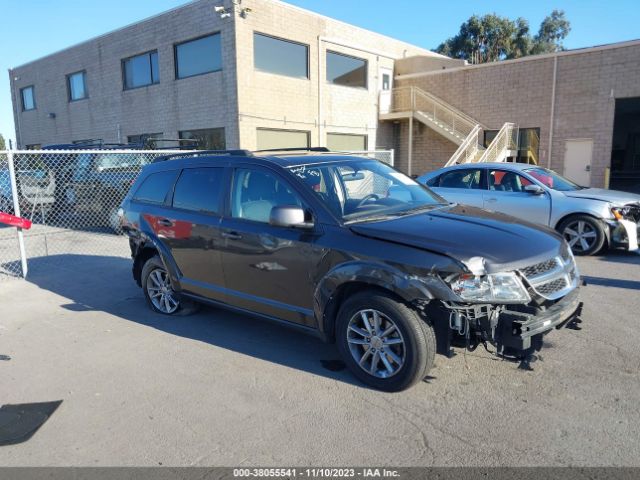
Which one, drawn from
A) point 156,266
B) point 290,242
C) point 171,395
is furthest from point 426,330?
point 156,266

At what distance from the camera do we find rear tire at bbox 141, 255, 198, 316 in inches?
216

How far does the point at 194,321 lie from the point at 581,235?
21.1 feet

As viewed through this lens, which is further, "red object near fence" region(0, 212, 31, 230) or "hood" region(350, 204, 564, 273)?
"red object near fence" region(0, 212, 31, 230)

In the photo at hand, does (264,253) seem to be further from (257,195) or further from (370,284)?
(370,284)

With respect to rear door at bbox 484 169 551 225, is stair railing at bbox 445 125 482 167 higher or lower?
higher

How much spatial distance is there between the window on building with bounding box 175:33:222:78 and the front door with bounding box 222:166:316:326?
13.0m

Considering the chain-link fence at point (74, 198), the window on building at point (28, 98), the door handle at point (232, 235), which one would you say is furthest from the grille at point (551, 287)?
the window on building at point (28, 98)

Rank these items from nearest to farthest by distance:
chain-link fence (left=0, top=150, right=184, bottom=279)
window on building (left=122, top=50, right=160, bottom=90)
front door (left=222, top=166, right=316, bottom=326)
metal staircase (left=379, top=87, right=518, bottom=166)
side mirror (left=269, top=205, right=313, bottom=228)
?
side mirror (left=269, top=205, right=313, bottom=228) → front door (left=222, top=166, right=316, bottom=326) → chain-link fence (left=0, top=150, right=184, bottom=279) → metal staircase (left=379, top=87, right=518, bottom=166) → window on building (left=122, top=50, right=160, bottom=90)

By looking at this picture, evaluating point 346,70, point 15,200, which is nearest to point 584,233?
point 15,200

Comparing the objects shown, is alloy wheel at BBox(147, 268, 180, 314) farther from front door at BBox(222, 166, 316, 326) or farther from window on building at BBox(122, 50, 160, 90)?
window on building at BBox(122, 50, 160, 90)

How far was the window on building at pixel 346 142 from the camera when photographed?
62.8 ft

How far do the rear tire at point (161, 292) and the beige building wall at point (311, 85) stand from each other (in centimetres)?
1078

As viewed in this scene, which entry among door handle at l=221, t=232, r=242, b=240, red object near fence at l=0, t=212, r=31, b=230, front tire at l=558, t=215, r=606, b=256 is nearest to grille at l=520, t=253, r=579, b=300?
door handle at l=221, t=232, r=242, b=240

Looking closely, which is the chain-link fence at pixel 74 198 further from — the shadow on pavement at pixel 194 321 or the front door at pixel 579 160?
the front door at pixel 579 160
